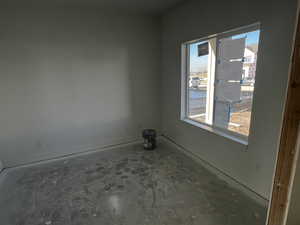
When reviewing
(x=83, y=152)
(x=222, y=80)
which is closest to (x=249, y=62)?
(x=222, y=80)

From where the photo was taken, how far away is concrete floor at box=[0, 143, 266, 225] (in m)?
1.71

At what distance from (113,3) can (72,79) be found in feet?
4.54

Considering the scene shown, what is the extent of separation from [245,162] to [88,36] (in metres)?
3.01

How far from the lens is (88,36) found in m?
2.83

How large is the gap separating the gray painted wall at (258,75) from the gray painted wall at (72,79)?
890mm

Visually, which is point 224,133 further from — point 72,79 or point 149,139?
point 72,79

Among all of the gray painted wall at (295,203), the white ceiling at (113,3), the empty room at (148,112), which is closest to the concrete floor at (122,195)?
the empty room at (148,112)

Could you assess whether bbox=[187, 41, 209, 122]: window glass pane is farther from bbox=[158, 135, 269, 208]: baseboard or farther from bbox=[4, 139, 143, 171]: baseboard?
bbox=[4, 139, 143, 171]: baseboard

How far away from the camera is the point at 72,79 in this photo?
9.40 ft

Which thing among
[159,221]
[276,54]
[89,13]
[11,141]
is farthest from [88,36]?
[159,221]

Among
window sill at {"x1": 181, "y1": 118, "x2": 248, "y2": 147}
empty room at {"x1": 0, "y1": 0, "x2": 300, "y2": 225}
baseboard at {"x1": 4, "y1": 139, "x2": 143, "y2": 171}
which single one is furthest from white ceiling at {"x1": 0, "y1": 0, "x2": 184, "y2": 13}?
baseboard at {"x1": 4, "y1": 139, "x2": 143, "y2": 171}

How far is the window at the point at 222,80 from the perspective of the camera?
1982 mm

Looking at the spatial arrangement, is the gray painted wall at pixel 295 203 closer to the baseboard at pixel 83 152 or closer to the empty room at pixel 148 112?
the empty room at pixel 148 112

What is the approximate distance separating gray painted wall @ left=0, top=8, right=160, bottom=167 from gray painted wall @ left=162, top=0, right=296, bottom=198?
89cm
